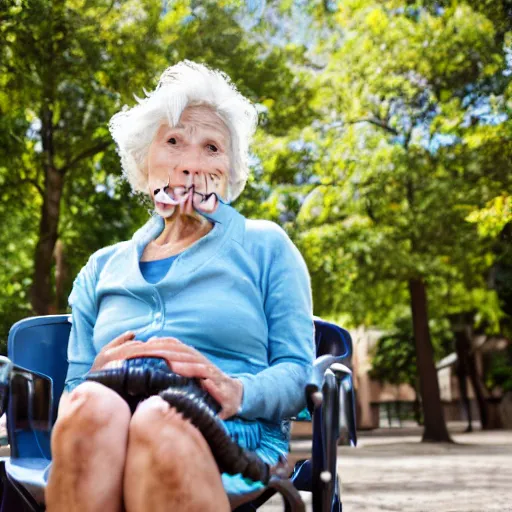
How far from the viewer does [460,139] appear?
16500 mm

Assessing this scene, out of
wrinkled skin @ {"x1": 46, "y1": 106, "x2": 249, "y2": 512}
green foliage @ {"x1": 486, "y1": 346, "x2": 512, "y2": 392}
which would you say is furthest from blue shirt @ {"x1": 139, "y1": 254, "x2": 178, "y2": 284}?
green foliage @ {"x1": 486, "y1": 346, "x2": 512, "y2": 392}

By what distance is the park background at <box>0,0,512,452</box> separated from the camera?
12375mm

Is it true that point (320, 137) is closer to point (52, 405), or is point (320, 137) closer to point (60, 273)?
point (60, 273)

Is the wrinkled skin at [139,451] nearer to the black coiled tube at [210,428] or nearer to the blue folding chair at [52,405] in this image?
the black coiled tube at [210,428]

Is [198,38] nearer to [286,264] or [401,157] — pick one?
[401,157]

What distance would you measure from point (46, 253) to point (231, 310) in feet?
36.1

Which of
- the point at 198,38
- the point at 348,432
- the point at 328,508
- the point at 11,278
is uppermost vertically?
the point at 198,38

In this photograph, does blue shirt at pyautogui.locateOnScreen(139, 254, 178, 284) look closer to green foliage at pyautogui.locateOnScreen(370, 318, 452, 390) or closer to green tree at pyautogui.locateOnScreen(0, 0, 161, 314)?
Result: green tree at pyautogui.locateOnScreen(0, 0, 161, 314)

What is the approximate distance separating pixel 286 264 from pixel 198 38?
11.3 metres

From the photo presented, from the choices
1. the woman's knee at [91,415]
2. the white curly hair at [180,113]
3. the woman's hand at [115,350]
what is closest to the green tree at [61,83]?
the white curly hair at [180,113]

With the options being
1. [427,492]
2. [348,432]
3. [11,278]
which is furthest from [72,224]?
[348,432]

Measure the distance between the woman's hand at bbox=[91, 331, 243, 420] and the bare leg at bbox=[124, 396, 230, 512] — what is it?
129 millimetres

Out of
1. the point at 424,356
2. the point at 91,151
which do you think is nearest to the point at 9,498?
the point at 91,151

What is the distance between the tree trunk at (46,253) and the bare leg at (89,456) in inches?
426
